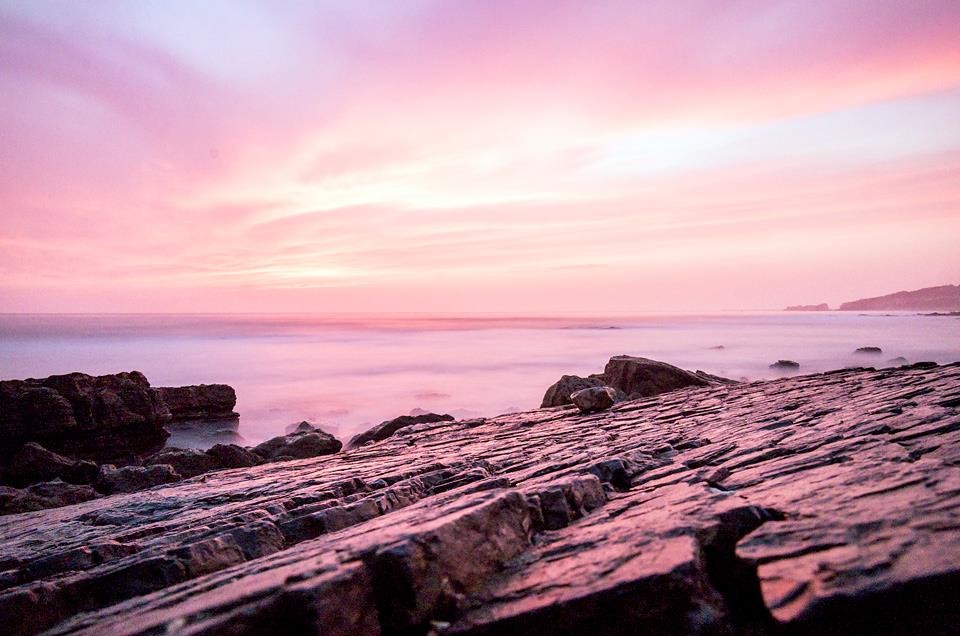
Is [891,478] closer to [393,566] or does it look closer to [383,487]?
[393,566]

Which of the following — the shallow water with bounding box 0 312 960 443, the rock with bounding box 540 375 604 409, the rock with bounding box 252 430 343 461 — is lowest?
the shallow water with bounding box 0 312 960 443

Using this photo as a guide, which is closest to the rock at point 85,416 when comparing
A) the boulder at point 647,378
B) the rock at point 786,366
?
the boulder at point 647,378

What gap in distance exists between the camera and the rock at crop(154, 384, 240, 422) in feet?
103

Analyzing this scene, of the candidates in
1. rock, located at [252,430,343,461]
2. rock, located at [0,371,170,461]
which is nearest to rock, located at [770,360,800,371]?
rock, located at [252,430,343,461]

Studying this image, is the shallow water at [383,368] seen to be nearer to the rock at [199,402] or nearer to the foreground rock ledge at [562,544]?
the rock at [199,402]

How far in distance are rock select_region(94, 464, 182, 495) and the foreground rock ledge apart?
3.88m

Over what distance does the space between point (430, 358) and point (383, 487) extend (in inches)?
2523

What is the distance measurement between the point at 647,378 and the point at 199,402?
2675 cm

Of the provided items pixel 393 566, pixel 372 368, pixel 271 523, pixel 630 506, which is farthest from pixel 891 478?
pixel 372 368

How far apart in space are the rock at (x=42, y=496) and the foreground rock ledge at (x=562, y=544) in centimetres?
285

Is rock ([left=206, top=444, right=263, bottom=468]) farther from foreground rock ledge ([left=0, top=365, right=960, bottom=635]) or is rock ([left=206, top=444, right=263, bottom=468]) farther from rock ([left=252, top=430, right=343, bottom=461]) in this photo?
foreground rock ledge ([left=0, top=365, right=960, bottom=635])

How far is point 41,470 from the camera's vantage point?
15602 mm

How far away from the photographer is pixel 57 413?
2108 centimetres

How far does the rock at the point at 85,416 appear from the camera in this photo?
2042 centimetres
